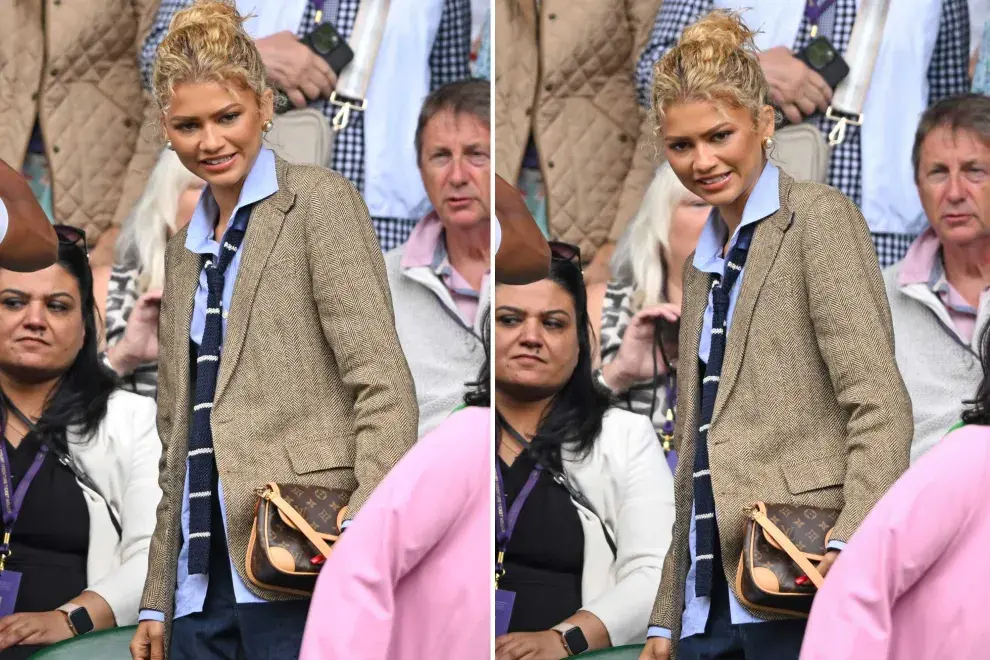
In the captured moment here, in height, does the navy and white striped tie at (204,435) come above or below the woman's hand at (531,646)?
above

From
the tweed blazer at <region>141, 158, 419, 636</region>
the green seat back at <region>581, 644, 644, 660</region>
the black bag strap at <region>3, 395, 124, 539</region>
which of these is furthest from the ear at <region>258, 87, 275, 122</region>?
the green seat back at <region>581, 644, 644, 660</region>

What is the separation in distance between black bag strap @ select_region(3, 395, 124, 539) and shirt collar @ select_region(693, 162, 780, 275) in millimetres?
1535

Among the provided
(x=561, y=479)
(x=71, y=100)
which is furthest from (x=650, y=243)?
(x=71, y=100)

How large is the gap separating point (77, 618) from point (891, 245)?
2126 mm

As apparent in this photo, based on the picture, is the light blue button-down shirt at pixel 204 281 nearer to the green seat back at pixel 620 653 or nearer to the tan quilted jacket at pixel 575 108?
the tan quilted jacket at pixel 575 108

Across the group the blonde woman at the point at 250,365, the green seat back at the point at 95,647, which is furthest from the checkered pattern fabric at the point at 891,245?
the green seat back at the point at 95,647

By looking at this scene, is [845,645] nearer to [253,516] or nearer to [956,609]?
[956,609]

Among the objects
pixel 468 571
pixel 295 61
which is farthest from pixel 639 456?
pixel 295 61

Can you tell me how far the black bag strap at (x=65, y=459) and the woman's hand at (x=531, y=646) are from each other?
981 mm

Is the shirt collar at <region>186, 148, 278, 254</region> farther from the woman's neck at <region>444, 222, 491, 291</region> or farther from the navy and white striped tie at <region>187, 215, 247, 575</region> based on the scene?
the woman's neck at <region>444, 222, 491, 291</region>

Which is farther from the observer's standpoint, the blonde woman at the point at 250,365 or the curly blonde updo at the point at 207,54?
the curly blonde updo at the point at 207,54

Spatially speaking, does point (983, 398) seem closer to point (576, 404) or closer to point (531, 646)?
Result: point (576, 404)

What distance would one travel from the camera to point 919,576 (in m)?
3.30

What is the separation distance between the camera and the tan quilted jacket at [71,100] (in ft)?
12.1
